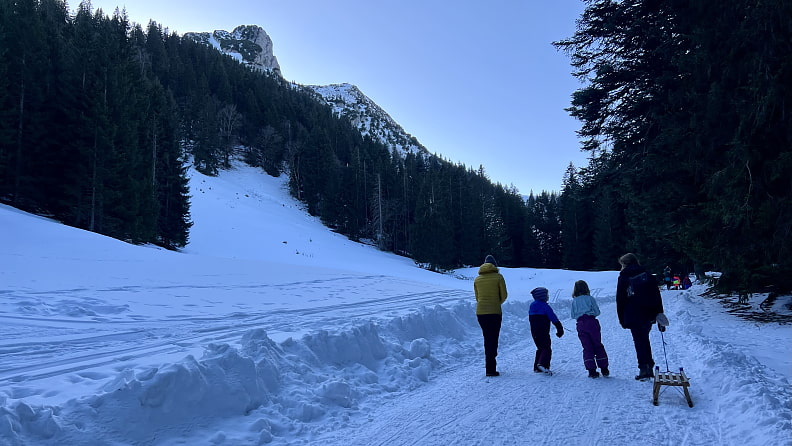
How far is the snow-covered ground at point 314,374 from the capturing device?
3.71 meters

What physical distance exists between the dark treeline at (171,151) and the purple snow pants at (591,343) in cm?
2596

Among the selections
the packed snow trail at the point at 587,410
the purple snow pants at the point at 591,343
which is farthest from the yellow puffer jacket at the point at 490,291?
the purple snow pants at the point at 591,343

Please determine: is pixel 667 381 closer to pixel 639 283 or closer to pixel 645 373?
pixel 645 373

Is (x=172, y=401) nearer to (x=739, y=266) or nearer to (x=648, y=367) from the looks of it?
(x=648, y=367)

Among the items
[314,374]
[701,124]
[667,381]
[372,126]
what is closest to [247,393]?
[314,374]

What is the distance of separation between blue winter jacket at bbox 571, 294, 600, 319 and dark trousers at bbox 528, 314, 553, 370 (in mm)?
521

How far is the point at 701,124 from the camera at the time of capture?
32.2 ft

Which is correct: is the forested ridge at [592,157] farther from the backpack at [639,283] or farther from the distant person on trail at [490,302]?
the distant person on trail at [490,302]

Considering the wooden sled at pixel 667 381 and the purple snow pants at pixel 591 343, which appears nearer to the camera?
the wooden sled at pixel 667 381

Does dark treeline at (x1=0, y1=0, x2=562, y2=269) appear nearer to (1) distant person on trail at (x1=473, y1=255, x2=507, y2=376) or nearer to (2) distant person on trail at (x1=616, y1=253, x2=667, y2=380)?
(1) distant person on trail at (x1=473, y1=255, x2=507, y2=376)

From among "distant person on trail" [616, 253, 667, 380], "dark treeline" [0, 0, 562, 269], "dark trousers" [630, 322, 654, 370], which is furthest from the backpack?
"dark treeline" [0, 0, 562, 269]

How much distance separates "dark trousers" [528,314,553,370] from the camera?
629cm

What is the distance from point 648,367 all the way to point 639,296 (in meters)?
0.96

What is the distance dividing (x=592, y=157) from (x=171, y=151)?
3379 centimetres
